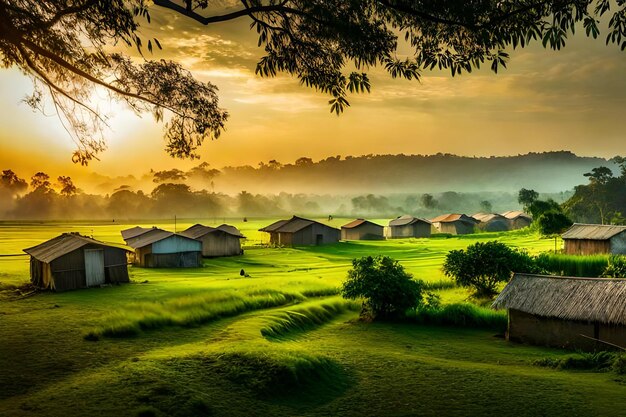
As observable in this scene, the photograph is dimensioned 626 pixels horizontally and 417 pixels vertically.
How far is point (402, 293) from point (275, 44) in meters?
23.1

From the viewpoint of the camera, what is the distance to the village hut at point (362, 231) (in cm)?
11119

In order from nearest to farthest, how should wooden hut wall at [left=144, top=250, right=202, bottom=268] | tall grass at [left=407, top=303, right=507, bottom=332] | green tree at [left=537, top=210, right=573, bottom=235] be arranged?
tall grass at [left=407, top=303, right=507, bottom=332] < wooden hut wall at [left=144, top=250, right=202, bottom=268] < green tree at [left=537, top=210, right=573, bottom=235]

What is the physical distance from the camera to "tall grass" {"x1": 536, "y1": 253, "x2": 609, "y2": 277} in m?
49.3

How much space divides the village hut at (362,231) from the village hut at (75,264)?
225 feet

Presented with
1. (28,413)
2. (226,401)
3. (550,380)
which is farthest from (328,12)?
(550,380)

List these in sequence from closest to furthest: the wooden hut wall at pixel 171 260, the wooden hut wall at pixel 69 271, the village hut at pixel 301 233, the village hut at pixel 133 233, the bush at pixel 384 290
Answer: the bush at pixel 384 290
the wooden hut wall at pixel 69 271
the wooden hut wall at pixel 171 260
the village hut at pixel 133 233
the village hut at pixel 301 233

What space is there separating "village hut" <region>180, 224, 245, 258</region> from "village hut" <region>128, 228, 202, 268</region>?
7841 mm

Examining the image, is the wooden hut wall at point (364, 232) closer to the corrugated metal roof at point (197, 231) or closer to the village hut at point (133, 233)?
the corrugated metal roof at point (197, 231)

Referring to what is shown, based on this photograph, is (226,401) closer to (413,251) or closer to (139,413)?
(139,413)

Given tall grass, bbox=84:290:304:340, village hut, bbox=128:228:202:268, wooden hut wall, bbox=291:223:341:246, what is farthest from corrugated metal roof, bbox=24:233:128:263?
wooden hut wall, bbox=291:223:341:246

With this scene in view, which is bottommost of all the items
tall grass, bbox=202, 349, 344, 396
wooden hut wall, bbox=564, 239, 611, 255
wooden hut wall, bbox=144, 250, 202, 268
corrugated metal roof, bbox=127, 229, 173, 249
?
tall grass, bbox=202, 349, 344, 396

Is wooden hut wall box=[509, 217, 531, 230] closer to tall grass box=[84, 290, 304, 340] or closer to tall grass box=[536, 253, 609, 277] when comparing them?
tall grass box=[536, 253, 609, 277]

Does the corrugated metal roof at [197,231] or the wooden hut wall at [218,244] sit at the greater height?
the corrugated metal roof at [197,231]

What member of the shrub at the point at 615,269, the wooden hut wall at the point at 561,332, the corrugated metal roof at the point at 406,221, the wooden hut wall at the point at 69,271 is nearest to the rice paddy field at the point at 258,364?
the wooden hut wall at the point at 561,332
